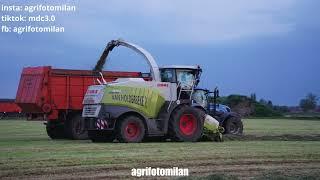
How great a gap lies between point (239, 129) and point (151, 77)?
6.36m

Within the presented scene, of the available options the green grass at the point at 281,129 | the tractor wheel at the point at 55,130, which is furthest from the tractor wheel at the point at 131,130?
the green grass at the point at 281,129

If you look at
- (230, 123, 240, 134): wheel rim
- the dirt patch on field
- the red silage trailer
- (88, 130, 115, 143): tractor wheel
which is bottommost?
the dirt patch on field

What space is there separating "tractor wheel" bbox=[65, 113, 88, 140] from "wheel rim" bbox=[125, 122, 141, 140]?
4171mm

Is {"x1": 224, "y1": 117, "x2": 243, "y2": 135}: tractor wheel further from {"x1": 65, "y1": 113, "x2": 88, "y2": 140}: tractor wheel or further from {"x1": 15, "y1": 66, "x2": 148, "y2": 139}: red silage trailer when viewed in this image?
{"x1": 65, "y1": 113, "x2": 88, "y2": 140}: tractor wheel

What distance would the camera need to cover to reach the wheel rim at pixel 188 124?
21953 millimetres

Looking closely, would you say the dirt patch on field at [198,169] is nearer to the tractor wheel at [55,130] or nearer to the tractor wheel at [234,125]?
the tractor wheel at [55,130]

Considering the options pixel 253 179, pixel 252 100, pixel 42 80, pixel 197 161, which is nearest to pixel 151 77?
pixel 42 80

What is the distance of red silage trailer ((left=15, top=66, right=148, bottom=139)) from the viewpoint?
24.8 m

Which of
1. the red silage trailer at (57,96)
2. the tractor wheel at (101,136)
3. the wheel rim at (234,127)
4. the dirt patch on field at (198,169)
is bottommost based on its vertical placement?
the dirt patch on field at (198,169)

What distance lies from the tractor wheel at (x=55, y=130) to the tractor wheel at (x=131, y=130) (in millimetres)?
5457

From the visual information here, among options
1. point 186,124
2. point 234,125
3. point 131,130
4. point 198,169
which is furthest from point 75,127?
point 198,169

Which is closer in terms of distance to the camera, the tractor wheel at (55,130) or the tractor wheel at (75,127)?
the tractor wheel at (75,127)

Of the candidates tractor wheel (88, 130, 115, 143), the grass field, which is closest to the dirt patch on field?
the grass field

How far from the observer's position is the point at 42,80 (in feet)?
81.5
